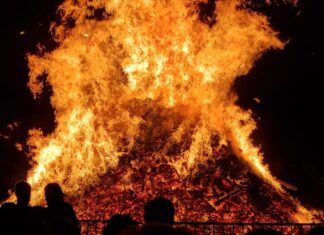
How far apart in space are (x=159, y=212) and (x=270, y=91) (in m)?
14.3

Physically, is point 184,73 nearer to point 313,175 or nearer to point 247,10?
point 247,10

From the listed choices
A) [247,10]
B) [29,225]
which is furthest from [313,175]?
[29,225]

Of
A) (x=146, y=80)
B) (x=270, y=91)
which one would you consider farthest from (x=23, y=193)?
(x=270, y=91)

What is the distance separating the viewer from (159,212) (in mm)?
3768

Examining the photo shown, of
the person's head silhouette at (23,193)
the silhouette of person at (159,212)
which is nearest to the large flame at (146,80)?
the person's head silhouette at (23,193)

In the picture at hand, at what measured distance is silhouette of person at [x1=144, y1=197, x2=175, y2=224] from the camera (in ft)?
12.4

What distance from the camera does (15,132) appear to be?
56.6ft

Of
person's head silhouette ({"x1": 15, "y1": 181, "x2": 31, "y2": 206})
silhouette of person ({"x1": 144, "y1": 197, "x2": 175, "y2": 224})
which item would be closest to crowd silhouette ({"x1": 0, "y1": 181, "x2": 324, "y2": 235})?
silhouette of person ({"x1": 144, "y1": 197, "x2": 175, "y2": 224})

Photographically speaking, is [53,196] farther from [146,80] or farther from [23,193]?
[146,80]

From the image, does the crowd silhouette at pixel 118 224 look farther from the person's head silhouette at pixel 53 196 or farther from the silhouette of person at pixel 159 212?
the person's head silhouette at pixel 53 196

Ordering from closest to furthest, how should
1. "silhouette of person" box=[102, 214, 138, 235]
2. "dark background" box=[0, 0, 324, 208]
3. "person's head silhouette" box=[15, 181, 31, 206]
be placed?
"silhouette of person" box=[102, 214, 138, 235] → "person's head silhouette" box=[15, 181, 31, 206] → "dark background" box=[0, 0, 324, 208]

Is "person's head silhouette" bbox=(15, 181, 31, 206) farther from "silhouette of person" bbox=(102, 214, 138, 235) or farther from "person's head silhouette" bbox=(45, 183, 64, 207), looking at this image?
"silhouette of person" bbox=(102, 214, 138, 235)

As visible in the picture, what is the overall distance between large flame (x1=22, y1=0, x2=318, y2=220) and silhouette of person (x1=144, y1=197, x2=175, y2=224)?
8.70 metres

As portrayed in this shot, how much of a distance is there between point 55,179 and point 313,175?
31.0 feet
